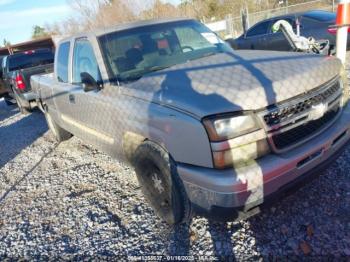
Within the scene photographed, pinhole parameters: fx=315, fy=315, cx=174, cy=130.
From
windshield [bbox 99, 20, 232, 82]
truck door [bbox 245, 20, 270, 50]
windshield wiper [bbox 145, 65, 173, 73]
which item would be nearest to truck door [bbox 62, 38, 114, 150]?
windshield [bbox 99, 20, 232, 82]

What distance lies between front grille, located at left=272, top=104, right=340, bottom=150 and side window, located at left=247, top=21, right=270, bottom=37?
317 inches

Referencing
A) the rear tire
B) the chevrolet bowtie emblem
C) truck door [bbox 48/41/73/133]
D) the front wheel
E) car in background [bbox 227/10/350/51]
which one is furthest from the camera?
the front wheel

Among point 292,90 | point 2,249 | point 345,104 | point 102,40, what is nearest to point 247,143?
point 292,90

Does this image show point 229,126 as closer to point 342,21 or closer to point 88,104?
point 88,104

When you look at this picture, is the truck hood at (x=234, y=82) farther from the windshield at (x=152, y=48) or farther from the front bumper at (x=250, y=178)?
the front bumper at (x=250, y=178)

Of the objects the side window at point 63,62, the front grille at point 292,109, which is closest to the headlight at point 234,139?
the front grille at point 292,109

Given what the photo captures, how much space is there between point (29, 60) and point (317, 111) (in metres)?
9.44

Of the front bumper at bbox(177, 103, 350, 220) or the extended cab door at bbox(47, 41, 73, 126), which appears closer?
the front bumper at bbox(177, 103, 350, 220)

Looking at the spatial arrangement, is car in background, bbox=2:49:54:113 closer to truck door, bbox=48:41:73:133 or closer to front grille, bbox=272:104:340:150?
truck door, bbox=48:41:73:133

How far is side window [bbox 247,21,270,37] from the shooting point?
9987mm

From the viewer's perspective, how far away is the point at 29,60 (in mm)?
9812

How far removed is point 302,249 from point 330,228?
0.36 m

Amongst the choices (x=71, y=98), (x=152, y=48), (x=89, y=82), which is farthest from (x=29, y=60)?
(x=152, y=48)

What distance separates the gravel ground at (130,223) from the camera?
265cm
